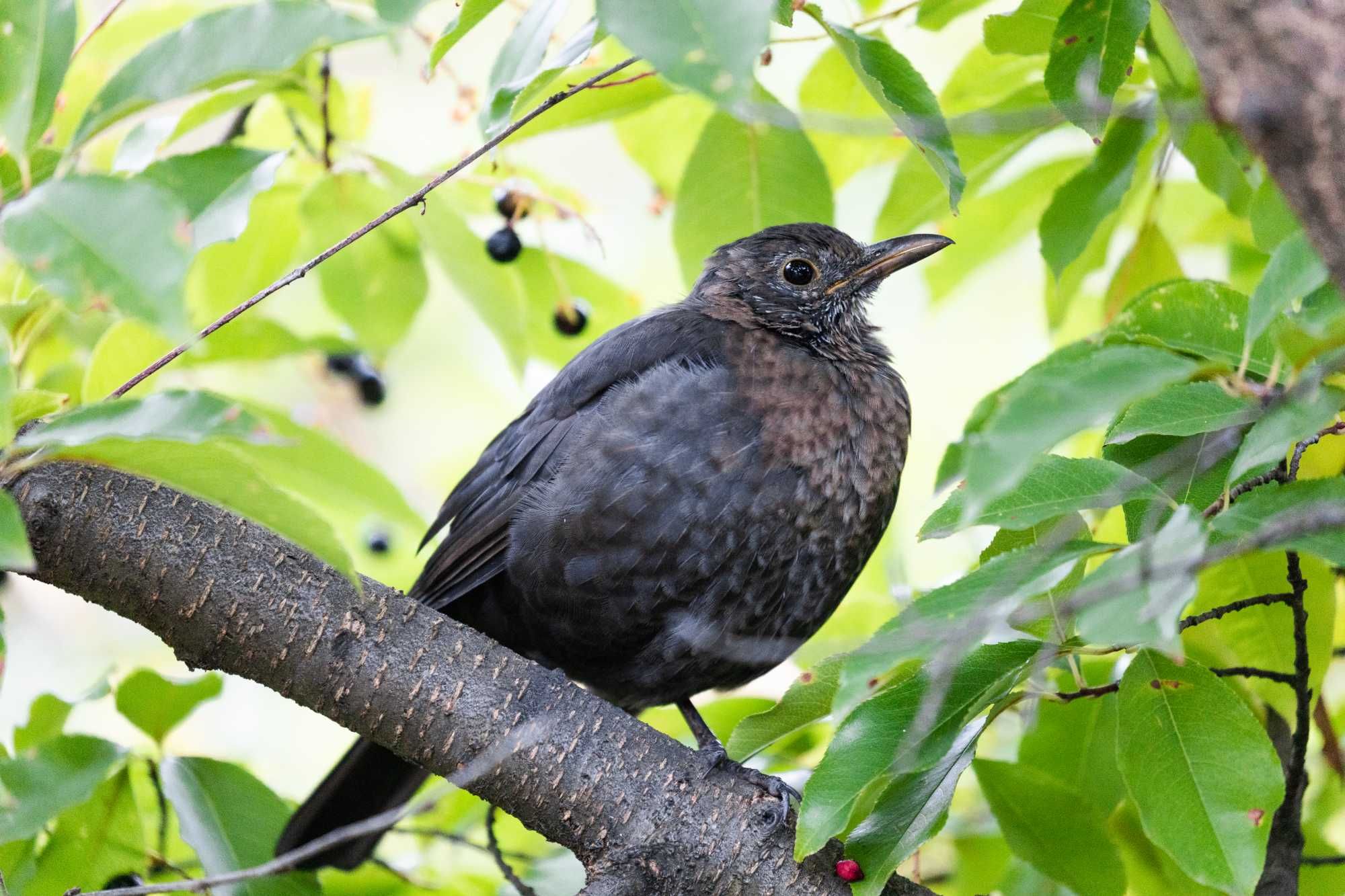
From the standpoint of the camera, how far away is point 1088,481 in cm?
157

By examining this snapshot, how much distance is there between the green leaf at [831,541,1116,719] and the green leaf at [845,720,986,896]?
1.31 ft

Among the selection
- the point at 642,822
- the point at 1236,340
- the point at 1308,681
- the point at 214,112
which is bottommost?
the point at 642,822

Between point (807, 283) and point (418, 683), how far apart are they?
1777 mm

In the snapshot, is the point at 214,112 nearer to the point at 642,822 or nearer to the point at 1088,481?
the point at 642,822

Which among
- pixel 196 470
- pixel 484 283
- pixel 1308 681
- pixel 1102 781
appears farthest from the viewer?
pixel 484 283

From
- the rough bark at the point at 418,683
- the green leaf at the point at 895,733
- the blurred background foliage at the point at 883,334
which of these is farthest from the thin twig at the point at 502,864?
the green leaf at the point at 895,733

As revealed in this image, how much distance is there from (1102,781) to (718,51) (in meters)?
1.50

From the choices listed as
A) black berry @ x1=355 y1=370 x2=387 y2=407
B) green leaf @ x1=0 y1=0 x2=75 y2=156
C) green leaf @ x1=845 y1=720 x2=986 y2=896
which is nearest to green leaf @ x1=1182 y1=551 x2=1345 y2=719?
green leaf @ x1=845 y1=720 x2=986 y2=896

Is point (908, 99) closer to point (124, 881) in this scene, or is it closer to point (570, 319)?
point (570, 319)

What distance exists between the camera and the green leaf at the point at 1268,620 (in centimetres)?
199

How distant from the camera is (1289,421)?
4.39 ft

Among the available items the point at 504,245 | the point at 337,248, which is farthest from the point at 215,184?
the point at 504,245

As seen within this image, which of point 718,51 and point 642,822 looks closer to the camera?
point 718,51

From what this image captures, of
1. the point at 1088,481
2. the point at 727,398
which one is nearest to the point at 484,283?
the point at 727,398
